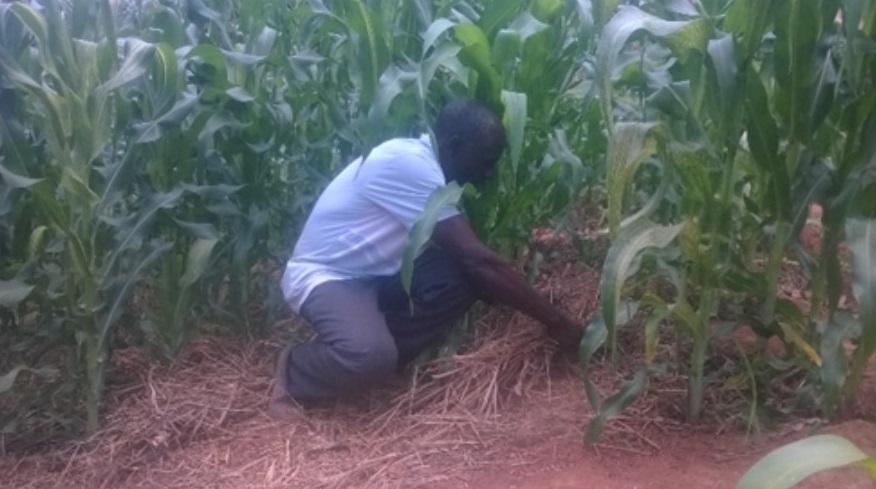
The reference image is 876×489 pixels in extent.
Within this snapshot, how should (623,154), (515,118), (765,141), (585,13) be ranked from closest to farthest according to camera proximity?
(623,154), (765,141), (515,118), (585,13)

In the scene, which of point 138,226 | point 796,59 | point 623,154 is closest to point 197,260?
point 138,226

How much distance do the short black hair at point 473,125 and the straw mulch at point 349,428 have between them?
24.8 inches

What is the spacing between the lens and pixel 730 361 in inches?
125

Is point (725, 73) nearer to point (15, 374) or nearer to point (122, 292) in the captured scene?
point (122, 292)

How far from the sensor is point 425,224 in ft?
9.87

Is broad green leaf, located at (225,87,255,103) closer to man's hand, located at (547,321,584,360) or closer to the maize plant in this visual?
man's hand, located at (547,321,584,360)

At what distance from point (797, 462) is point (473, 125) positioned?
1.89 m

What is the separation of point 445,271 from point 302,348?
541 millimetres

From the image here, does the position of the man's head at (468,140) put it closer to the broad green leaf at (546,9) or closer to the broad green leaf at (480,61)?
the broad green leaf at (480,61)

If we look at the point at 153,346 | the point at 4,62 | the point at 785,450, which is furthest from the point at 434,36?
the point at 785,450

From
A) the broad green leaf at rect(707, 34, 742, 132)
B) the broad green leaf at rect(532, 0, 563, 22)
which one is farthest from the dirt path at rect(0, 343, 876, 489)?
the broad green leaf at rect(532, 0, 563, 22)

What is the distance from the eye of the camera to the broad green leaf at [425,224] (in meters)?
2.92

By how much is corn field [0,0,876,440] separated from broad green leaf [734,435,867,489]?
2.52 ft

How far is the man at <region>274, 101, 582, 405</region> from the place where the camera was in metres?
3.35
